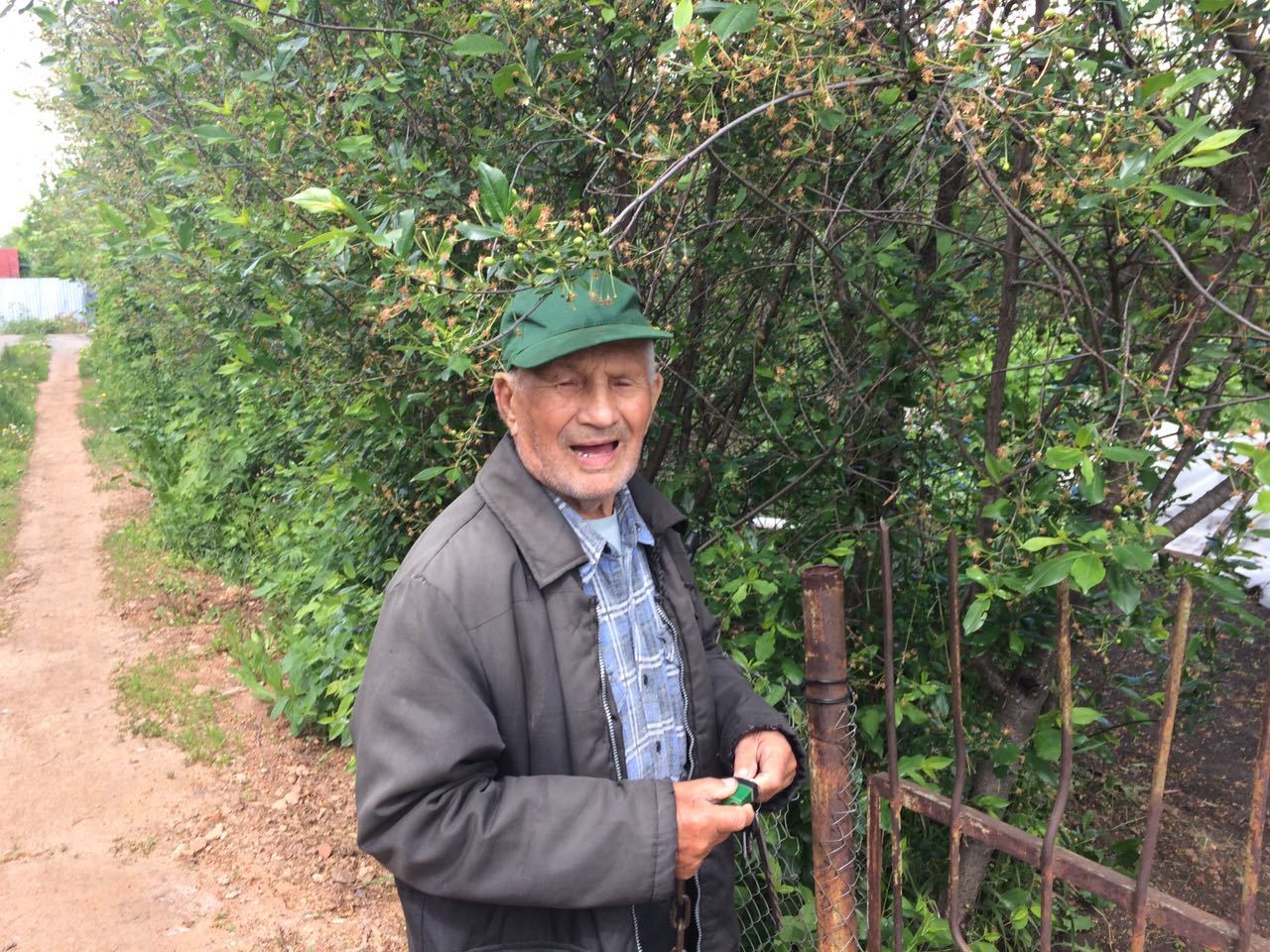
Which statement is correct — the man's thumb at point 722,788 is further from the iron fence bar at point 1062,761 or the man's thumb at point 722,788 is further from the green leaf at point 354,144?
the green leaf at point 354,144

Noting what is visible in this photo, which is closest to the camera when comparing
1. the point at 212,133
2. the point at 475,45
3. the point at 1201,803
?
the point at 475,45

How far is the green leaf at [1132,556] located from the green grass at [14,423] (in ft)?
27.5

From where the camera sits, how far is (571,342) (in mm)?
1762

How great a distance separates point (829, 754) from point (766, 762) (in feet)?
0.43

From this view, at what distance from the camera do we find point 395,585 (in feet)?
5.53

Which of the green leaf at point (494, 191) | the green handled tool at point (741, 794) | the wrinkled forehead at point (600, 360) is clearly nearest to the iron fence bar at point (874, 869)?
the green handled tool at point (741, 794)

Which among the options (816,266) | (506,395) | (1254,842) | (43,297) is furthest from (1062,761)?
(43,297)

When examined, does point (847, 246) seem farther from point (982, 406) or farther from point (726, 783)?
point (726, 783)

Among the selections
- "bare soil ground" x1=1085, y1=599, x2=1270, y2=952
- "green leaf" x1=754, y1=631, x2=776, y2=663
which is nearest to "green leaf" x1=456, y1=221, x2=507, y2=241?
"green leaf" x1=754, y1=631, x2=776, y2=663

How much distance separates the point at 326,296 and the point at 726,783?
2.38 meters

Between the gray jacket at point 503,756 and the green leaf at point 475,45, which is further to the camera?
the green leaf at point 475,45

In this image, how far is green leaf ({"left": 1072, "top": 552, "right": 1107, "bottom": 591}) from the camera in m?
1.56

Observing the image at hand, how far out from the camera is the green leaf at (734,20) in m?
1.60

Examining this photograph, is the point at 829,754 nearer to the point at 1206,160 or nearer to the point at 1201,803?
the point at 1206,160
